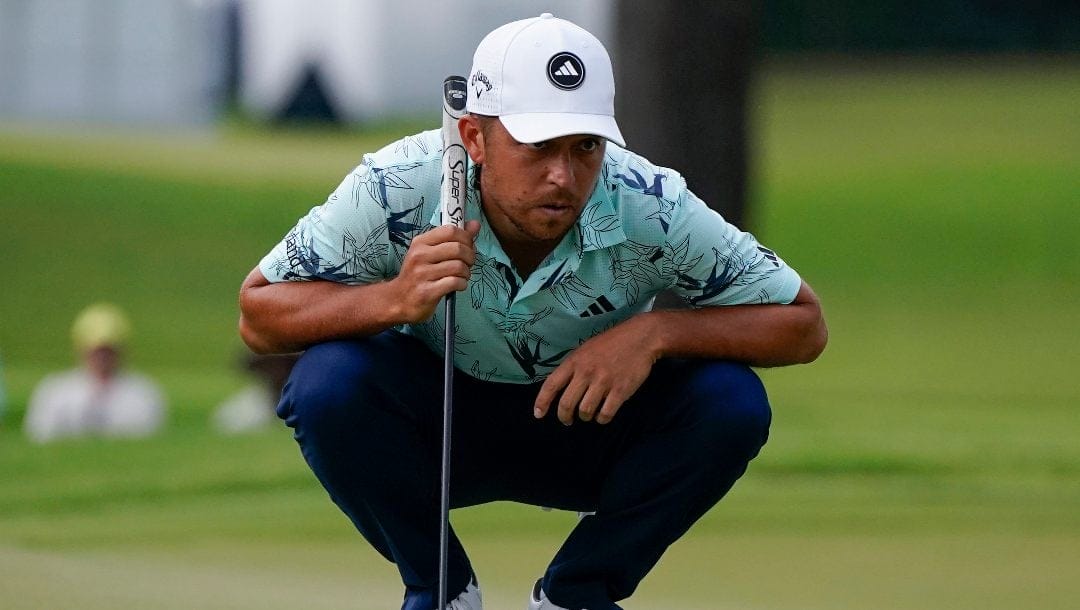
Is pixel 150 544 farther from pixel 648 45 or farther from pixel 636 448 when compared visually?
pixel 648 45

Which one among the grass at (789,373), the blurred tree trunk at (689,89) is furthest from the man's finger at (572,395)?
the blurred tree trunk at (689,89)

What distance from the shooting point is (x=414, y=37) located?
60.1 feet

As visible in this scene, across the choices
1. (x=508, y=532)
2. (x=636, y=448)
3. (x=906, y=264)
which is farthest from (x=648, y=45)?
(x=906, y=264)

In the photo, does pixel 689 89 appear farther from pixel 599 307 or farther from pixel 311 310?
pixel 311 310

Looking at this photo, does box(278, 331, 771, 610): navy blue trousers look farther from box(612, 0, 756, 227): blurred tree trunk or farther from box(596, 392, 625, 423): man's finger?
box(612, 0, 756, 227): blurred tree trunk

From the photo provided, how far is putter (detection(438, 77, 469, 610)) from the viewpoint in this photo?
291 cm

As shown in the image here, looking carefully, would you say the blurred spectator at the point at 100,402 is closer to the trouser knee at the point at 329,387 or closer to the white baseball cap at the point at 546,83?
the trouser knee at the point at 329,387

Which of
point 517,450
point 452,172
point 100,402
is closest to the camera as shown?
point 452,172

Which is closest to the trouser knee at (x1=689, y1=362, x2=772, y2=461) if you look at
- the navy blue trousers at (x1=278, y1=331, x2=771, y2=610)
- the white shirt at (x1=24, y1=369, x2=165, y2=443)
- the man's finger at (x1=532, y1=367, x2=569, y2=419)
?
the navy blue trousers at (x1=278, y1=331, x2=771, y2=610)

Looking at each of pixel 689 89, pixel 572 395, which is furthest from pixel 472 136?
pixel 689 89

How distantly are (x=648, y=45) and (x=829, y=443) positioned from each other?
1.64 metres

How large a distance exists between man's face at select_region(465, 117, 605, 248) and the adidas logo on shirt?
0.17m

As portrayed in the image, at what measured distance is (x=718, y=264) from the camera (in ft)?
10.0

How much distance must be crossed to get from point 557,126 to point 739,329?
0.52 meters
